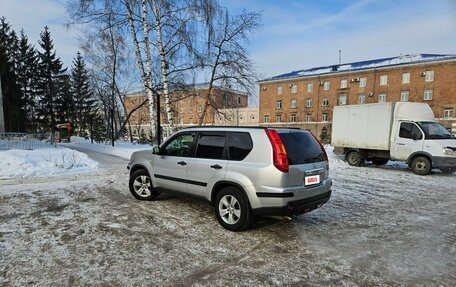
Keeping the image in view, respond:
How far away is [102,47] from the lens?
26.9 meters

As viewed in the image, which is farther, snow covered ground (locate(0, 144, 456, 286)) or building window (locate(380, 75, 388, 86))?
building window (locate(380, 75, 388, 86))

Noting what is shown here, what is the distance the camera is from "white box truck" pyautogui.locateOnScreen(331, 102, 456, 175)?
10609 millimetres

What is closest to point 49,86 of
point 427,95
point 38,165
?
point 38,165

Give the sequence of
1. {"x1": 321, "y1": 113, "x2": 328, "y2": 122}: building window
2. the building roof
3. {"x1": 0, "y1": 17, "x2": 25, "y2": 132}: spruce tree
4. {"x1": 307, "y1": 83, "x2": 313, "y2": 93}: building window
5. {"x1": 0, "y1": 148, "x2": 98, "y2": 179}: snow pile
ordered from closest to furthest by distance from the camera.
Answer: {"x1": 0, "y1": 148, "x2": 98, "y2": 179}: snow pile, {"x1": 0, "y1": 17, "x2": 25, "y2": 132}: spruce tree, the building roof, {"x1": 321, "y1": 113, "x2": 328, "y2": 122}: building window, {"x1": 307, "y1": 83, "x2": 313, "y2": 93}: building window

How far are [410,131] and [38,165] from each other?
13.7m

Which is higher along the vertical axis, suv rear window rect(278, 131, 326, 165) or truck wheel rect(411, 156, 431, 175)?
suv rear window rect(278, 131, 326, 165)

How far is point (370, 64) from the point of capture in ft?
163

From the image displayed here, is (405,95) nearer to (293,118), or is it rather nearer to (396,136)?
(293,118)

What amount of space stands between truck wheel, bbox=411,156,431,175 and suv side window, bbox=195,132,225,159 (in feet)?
31.6

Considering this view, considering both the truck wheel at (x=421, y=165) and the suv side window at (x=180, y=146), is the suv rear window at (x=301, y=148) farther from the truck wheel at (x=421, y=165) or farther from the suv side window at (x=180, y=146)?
the truck wheel at (x=421, y=165)

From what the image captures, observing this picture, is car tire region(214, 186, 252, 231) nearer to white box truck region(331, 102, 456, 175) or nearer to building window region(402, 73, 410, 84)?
white box truck region(331, 102, 456, 175)

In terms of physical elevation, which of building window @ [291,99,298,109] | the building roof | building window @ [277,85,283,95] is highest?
the building roof

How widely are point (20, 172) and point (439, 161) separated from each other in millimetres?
14252

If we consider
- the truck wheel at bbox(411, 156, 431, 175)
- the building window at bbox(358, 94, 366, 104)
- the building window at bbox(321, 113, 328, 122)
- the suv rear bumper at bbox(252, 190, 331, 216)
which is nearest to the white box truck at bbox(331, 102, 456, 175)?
the truck wheel at bbox(411, 156, 431, 175)
